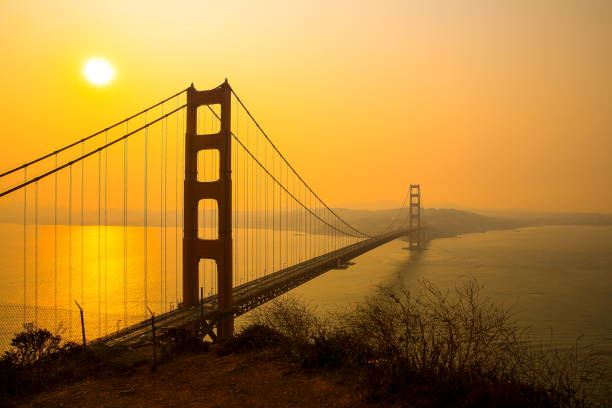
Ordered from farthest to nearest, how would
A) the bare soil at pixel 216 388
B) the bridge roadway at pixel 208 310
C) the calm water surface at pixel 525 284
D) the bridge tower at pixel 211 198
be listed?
the calm water surface at pixel 525 284 → the bridge tower at pixel 211 198 → the bridge roadway at pixel 208 310 → the bare soil at pixel 216 388

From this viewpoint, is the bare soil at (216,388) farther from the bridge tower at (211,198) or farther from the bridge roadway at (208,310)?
the bridge tower at (211,198)

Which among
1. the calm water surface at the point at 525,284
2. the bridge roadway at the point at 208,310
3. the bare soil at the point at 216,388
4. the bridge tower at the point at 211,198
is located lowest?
the calm water surface at the point at 525,284

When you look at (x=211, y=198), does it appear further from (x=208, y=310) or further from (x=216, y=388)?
(x=216, y=388)

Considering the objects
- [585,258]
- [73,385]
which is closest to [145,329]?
[73,385]

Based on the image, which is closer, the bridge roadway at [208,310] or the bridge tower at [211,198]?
the bridge roadway at [208,310]

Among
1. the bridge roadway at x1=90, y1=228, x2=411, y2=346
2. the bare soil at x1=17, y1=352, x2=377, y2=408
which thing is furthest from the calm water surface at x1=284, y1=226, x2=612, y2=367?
the bare soil at x1=17, y1=352, x2=377, y2=408

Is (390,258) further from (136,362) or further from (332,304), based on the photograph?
(136,362)

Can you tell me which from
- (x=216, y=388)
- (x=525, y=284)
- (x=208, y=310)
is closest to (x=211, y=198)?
(x=208, y=310)

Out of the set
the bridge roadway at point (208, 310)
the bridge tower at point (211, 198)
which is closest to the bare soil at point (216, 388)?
the bridge roadway at point (208, 310)
